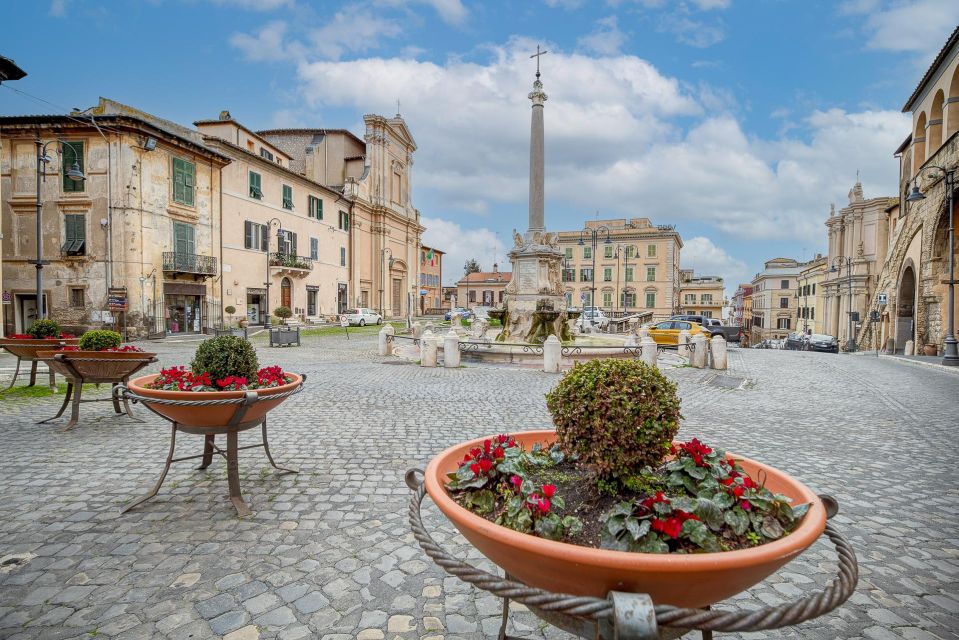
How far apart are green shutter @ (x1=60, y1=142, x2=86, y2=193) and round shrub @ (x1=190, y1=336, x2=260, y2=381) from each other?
25.5 m

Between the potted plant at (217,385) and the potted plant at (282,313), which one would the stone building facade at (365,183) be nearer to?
the potted plant at (282,313)

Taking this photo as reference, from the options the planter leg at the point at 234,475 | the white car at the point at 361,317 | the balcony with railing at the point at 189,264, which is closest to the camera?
the planter leg at the point at 234,475

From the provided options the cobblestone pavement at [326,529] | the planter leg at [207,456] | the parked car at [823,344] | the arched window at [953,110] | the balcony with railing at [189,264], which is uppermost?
the arched window at [953,110]

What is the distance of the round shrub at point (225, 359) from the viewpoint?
13.5 feet

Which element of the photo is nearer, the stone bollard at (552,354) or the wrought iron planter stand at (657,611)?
the wrought iron planter stand at (657,611)

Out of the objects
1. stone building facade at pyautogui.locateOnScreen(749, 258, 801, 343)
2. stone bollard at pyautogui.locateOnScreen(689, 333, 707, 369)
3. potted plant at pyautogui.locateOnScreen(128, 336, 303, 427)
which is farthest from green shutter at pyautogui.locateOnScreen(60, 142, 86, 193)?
stone building facade at pyautogui.locateOnScreen(749, 258, 801, 343)

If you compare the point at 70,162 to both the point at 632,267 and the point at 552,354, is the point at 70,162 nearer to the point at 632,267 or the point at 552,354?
the point at 552,354

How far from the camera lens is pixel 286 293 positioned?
33750 mm

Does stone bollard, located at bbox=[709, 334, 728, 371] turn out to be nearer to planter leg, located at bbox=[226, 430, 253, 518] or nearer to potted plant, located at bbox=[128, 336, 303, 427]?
potted plant, located at bbox=[128, 336, 303, 427]

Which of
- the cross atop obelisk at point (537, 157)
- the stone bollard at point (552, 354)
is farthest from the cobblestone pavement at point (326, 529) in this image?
the cross atop obelisk at point (537, 157)

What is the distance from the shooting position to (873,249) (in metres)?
40.2

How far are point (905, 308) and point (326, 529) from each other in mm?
31385

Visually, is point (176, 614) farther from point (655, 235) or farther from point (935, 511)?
point (655, 235)

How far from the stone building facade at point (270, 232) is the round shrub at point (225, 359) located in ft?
89.2
